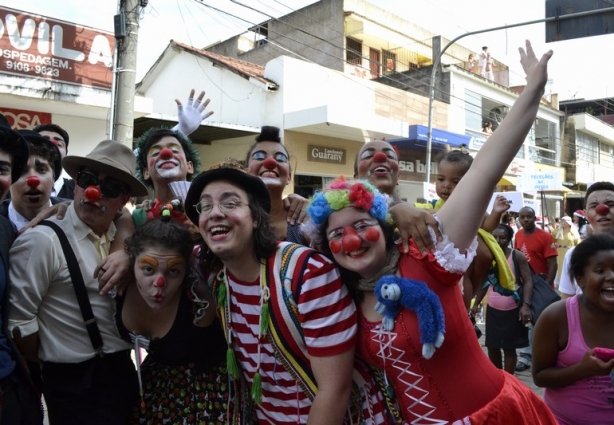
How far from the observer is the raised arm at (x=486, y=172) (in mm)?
1712

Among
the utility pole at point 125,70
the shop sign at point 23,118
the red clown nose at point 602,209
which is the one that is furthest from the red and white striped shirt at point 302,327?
the shop sign at point 23,118

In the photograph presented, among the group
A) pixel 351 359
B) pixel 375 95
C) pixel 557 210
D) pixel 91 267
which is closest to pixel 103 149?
pixel 91 267

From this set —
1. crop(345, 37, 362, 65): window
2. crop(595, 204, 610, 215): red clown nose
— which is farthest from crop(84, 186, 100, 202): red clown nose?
crop(345, 37, 362, 65): window

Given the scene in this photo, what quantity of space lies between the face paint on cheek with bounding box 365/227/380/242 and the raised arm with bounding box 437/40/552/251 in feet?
0.78

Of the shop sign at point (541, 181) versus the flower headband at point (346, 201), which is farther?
the shop sign at point (541, 181)

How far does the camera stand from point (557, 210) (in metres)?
22.5

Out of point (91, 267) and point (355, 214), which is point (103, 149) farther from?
point (355, 214)

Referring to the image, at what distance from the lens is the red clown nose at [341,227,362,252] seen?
1.76m

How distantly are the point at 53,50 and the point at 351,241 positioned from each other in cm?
776

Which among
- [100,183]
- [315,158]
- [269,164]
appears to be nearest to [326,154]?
[315,158]

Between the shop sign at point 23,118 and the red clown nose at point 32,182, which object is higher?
the shop sign at point 23,118

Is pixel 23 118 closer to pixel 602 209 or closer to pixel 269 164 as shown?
pixel 269 164

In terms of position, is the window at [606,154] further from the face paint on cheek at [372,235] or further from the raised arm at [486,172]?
the face paint on cheek at [372,235]

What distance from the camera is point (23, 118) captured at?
7.96 m
